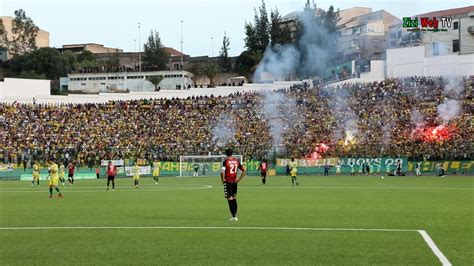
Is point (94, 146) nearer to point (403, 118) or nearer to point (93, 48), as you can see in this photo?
point (403, 118)

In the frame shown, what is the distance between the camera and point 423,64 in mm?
74062

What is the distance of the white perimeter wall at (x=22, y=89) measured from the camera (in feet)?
277

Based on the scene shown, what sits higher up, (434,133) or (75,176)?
(434,133)

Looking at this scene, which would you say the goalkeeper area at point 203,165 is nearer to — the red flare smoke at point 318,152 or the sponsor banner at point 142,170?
the sponsor banner at point 142,170

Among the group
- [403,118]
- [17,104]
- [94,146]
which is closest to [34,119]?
[17,104]

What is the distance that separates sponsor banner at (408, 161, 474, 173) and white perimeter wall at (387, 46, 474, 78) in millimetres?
19211

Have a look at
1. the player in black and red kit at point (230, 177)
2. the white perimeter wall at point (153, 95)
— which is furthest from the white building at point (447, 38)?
the player in black and red kit at point (230, 177)

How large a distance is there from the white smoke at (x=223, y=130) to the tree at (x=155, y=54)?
6215 cm

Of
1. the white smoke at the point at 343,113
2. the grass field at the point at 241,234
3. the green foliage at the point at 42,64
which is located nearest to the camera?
the grass field at the point at 241,234

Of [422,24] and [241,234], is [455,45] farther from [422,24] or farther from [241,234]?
[241,234]

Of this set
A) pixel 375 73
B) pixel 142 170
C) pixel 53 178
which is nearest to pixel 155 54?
pixel 375 73

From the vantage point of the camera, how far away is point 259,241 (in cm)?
1356

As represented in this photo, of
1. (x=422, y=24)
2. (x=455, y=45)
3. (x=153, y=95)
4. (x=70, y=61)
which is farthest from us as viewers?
(x=70, y=61)

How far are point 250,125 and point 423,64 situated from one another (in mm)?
22279
